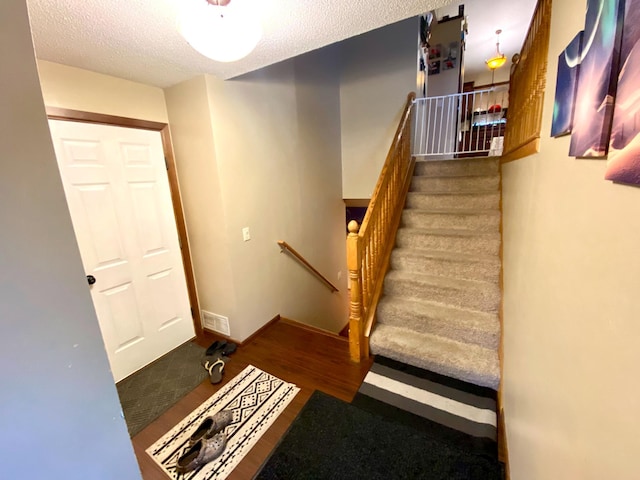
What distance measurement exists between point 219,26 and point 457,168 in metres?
2.97

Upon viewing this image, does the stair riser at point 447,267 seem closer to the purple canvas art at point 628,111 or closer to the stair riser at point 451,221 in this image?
the stair riser at point 451,221

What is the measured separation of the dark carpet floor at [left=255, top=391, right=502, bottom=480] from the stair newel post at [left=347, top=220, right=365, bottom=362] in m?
0.50

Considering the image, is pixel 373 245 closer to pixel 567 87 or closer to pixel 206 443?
pixel 567 87

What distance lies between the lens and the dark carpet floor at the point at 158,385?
174cm

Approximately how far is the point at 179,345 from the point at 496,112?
827cm

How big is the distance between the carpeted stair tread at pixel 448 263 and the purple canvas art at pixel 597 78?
1.78 metres

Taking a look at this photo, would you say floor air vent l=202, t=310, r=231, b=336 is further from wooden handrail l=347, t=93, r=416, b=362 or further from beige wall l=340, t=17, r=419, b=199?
beige wall l=340, t=17, r=419, b=199

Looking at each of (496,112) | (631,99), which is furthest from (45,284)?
(496,112)

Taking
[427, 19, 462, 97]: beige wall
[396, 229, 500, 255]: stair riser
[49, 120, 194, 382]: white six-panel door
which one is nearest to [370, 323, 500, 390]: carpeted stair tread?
[396, 229, 500, 255]: stair riser

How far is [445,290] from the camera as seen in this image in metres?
2.24

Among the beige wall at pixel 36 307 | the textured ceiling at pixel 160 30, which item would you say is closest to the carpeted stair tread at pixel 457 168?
the textured ceiling at pixel 160 30

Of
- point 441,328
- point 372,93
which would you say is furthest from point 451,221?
point 372,93

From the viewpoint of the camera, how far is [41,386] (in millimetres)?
626

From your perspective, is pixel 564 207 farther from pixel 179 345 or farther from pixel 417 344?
pixel 179 345
